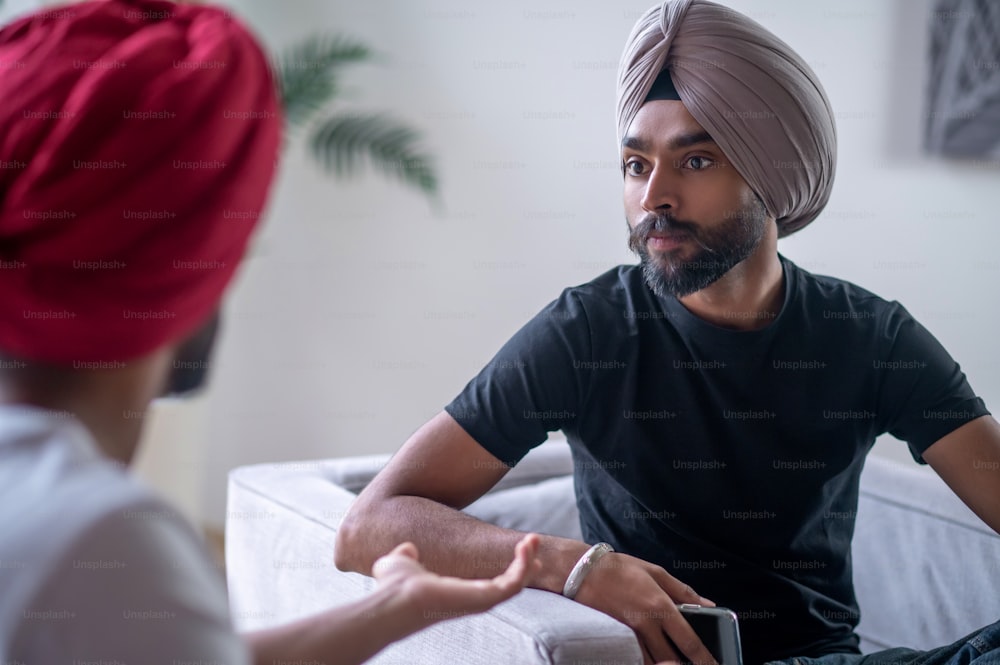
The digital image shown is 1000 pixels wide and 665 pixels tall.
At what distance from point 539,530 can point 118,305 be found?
128 centimetres

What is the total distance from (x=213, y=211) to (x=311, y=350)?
2.78 m

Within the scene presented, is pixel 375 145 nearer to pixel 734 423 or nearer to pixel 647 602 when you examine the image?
pixel 734 423

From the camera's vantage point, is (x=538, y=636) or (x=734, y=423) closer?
(x=538, y=636)

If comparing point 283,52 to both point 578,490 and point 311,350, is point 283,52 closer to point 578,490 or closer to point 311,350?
point 311,350

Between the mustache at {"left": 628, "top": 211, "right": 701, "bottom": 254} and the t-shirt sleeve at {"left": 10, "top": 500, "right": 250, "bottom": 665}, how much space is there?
3.34ft

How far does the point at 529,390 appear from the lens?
1.45 meters

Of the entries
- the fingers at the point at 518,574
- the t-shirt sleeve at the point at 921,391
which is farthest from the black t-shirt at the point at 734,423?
the fingers at the point at 518,574

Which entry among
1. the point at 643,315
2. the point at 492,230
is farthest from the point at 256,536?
the point at 492,230

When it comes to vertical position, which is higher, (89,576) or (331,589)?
(89,576)

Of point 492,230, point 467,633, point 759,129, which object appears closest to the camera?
point 467,633

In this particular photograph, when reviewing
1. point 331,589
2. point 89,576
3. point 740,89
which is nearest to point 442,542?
point 331,589

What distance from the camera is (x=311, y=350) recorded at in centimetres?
352

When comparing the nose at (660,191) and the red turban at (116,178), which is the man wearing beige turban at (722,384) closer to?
the nose at (660,191)

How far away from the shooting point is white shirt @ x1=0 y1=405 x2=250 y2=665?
639 mm
